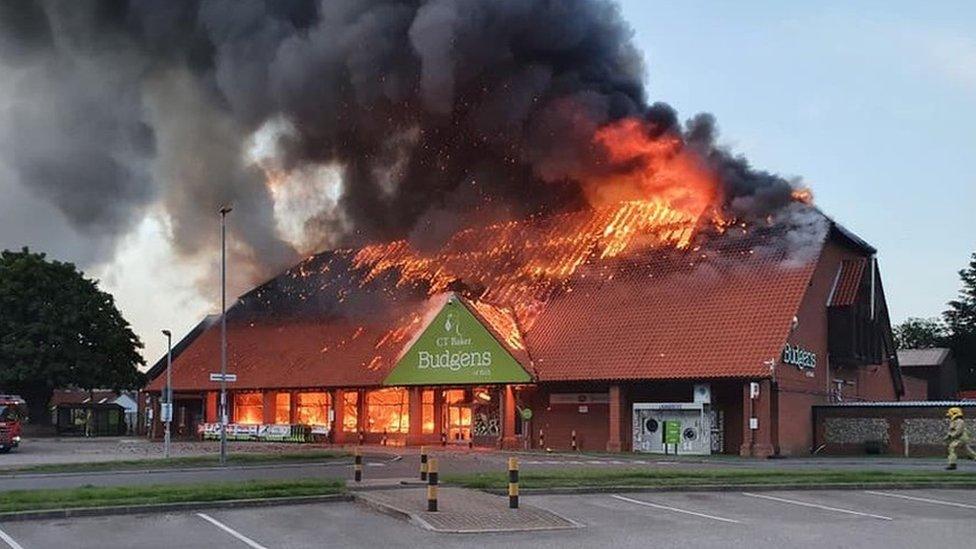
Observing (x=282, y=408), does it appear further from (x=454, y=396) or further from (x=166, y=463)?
(x=166, y=463)

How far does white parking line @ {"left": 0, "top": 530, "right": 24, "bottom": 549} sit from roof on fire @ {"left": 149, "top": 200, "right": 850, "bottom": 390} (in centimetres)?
2742

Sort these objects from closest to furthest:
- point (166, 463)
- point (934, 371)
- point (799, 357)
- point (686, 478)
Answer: point (686, 478), point (166, 463), point (799, 357), point (934, 371)

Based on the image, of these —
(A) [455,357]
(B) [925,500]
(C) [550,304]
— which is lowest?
(B) [925,500]

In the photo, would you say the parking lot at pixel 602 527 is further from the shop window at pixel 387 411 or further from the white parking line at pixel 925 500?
the shop window at pixel 387 411

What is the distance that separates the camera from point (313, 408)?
5228 centimetres

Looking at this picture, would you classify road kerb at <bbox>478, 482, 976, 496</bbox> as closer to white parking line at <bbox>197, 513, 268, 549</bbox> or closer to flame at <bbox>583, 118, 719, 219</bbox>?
white parking line at <bbox>197, 513, 268, 549</bbox>

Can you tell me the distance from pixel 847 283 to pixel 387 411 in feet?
68.7

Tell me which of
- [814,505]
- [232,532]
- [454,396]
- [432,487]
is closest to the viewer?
[232,532]

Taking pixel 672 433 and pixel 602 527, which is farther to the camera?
pixel 672 433

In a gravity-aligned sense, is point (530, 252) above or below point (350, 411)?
above

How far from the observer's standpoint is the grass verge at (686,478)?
21469 mm

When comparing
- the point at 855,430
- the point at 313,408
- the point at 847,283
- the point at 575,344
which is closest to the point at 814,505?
the point at 855,430

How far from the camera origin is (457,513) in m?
16.6

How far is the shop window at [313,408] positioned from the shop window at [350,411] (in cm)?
111
